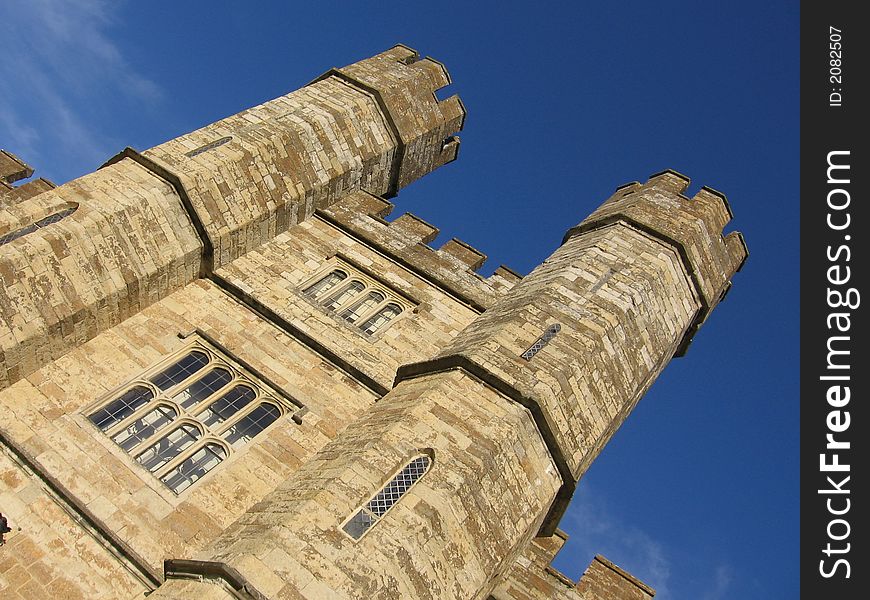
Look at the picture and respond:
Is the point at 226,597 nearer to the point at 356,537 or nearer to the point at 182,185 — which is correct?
the point at 356,537

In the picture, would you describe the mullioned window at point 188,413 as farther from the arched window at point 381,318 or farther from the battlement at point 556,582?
the battlement at point 556,582

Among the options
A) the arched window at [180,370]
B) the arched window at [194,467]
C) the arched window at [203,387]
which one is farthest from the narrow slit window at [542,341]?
the arched window at [180,370]

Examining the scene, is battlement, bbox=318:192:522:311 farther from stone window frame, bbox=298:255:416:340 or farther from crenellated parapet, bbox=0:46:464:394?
stone window frame, bbox=298:255:416:340

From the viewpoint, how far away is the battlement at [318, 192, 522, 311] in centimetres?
1344

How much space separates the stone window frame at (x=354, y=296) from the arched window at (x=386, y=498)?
3.63m

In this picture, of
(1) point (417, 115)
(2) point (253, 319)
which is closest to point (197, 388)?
(2) point (253, 319)

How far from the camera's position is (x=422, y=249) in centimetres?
1407

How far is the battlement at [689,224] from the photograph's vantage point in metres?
13.0

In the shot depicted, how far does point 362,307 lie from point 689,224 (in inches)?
205

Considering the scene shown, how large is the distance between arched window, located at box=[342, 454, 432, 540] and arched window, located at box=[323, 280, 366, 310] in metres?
4.37

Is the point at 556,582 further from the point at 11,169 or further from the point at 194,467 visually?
the point at 11,169

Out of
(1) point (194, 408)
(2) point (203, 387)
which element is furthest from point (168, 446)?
(2) point (203, 387)

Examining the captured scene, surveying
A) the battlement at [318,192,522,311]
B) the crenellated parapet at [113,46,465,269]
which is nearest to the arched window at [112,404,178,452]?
the crenellated parapet at [113,46,465,269]

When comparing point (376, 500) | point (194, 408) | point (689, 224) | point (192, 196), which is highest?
point (689, 224)
